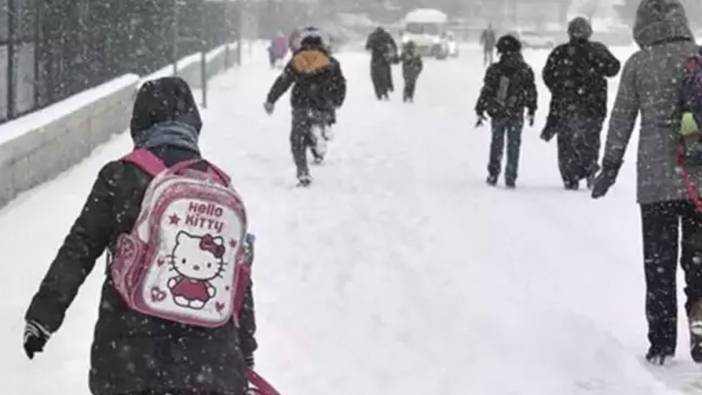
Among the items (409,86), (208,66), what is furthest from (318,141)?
(208,66)

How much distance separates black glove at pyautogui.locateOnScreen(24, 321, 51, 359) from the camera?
3752 millimetres

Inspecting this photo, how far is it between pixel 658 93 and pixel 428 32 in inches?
2301

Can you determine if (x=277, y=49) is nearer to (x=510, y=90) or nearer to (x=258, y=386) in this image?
(x=510, y=90)

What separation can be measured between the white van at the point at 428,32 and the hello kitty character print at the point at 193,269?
50477 millimetres

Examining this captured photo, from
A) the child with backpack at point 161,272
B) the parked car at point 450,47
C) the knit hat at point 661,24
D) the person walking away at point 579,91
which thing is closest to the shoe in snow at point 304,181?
the person walking away at point 579,91

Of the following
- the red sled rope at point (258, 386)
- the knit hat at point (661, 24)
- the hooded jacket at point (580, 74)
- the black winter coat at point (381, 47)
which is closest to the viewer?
the red sled rope at point (258, 386)

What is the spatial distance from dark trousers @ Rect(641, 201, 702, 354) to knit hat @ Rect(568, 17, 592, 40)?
6.39 meters

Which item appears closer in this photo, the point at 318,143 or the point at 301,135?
the point at 301,135

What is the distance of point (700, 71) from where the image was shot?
6457 mm

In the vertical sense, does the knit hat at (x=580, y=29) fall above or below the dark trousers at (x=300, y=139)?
above

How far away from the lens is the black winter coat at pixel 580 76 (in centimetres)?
1305

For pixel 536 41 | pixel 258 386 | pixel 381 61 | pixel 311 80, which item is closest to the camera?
pixel 258 386

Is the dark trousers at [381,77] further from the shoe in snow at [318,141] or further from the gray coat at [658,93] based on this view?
the gray coat at [658,93]

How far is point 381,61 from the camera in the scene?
30.4 m
